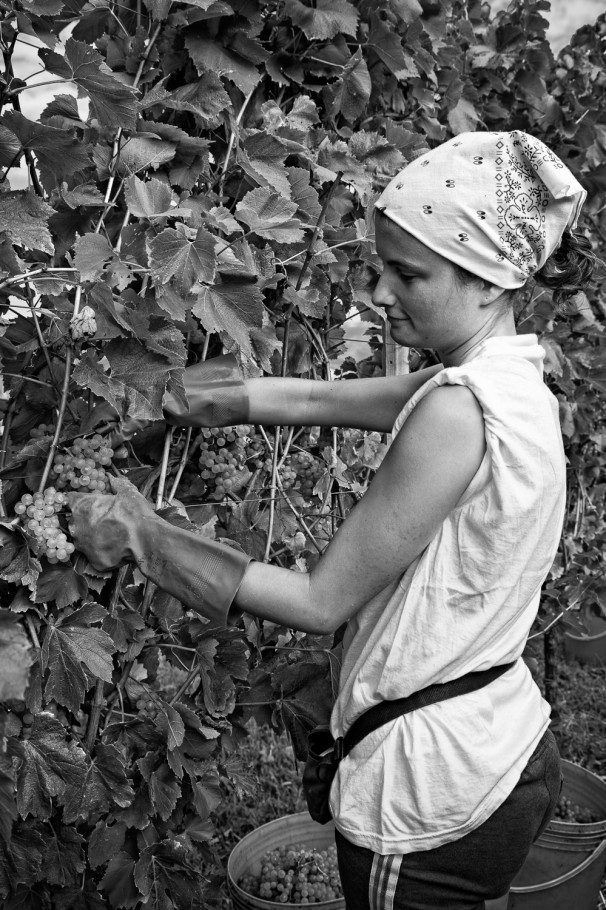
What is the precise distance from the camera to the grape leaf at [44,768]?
4.25 feet

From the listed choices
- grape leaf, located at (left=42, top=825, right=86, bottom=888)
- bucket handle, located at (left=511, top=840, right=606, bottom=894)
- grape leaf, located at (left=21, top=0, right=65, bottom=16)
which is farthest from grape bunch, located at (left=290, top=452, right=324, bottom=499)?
bucket handle, located at (left=511, top=840, right=606, bottom=894)

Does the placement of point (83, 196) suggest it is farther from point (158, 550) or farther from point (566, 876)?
point (566, 876)

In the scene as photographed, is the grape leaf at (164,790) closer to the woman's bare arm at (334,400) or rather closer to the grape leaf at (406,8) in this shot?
the woman's bare arm at (334,400)

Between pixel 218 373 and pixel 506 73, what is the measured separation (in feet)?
6.31

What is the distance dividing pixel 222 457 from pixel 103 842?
2.17 feet

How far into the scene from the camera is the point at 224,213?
4.69 ft

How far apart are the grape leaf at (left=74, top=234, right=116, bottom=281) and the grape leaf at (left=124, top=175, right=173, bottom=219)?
0.23 ft

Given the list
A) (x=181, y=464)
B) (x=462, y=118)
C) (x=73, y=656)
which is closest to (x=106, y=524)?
(x=73, y=656)

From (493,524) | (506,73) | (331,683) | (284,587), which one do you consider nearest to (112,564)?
(284,587)

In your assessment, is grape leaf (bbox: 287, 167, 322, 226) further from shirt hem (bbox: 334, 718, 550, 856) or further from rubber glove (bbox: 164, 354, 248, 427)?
shirt hem (bbox: 334, 718, 550, 856)

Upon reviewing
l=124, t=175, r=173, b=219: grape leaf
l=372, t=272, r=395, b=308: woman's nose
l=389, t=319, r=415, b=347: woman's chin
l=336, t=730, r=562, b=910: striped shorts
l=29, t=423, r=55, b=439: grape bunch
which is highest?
l=124, t=175, r=173, b=219: grape leaf

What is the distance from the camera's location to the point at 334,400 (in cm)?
162

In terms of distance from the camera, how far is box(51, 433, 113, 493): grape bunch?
4.25ft

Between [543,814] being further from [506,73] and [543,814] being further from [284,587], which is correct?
[506,73]
